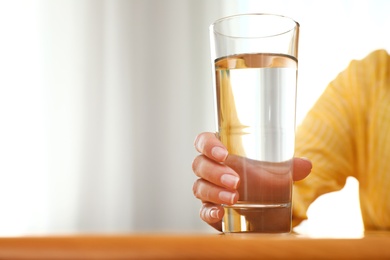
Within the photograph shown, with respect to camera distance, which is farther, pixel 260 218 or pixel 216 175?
pixel 216 175

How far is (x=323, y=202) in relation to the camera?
2.47 metres

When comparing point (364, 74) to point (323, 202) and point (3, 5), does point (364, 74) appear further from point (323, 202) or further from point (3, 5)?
point (3, 5)

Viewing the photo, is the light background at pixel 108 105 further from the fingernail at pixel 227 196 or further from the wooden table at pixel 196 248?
the wooden table at pixel 196 248

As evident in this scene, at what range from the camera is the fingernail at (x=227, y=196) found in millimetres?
474

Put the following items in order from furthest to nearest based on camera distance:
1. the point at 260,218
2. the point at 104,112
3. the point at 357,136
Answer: the point at 104,112, the point at 357,136, the point at 260,218

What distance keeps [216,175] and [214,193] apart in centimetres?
4

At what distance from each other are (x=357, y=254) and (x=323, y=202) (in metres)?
2.36

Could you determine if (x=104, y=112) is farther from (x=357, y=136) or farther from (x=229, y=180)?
(x=229, y=180)

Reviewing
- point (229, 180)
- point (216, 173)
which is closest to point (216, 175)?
point (216, 173)

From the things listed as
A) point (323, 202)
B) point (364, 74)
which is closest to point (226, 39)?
point (364, 74)

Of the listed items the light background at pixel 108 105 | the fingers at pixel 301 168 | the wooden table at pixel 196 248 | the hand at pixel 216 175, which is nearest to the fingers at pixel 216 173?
the hand at pixel 216 175

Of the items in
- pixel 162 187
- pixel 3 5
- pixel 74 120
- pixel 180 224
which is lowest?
pixel 180 224

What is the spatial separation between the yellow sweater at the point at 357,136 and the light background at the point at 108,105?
1.18m

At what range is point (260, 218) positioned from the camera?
0.46 meters
